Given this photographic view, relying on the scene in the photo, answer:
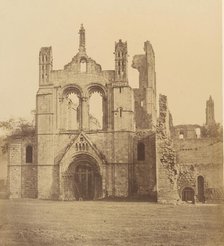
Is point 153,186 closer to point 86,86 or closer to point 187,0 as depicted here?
point 86,86

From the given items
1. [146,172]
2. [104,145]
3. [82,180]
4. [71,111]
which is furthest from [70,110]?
[146,172]

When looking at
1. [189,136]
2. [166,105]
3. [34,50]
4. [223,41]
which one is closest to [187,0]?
[223,41]

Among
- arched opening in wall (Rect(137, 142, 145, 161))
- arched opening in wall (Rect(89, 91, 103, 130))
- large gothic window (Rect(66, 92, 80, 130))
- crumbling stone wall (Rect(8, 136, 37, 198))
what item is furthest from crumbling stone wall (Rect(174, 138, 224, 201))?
crumbling stone wall (Rect(8, 136, 37, 198))

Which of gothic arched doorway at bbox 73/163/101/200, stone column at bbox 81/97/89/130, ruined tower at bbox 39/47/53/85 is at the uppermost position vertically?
ruined tower at bbox 39/47/53/85

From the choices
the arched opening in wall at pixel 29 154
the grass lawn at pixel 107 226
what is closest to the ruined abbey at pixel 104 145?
the arched opening in wall at pixel 29 154

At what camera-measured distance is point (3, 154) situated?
11883 millimetres

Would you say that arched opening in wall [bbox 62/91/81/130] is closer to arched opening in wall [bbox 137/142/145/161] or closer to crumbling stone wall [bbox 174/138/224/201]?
arched opening in wall [bbox 137/142/145/161]

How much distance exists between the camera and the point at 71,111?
46.0 ft

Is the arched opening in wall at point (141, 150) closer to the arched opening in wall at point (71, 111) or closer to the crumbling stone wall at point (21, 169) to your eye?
the arched opening in wall at point (71, 111)

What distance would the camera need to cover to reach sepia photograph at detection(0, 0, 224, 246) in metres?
9.58

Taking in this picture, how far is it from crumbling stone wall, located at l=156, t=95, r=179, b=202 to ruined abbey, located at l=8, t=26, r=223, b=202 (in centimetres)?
1

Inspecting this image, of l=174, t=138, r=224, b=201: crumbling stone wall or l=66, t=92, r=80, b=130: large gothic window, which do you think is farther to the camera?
l=66, t=92, r=80, b=130: large gothic window

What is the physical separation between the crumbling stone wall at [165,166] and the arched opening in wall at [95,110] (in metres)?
1.64

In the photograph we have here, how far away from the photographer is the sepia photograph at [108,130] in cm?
958
